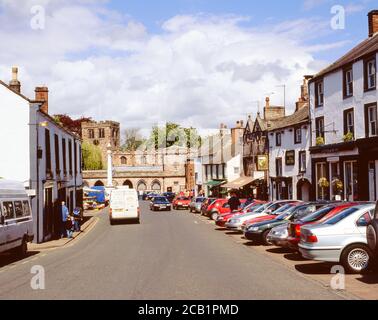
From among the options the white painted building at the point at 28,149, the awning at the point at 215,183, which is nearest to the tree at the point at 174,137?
the awning at the point at 215,183

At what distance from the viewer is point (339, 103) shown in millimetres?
34031

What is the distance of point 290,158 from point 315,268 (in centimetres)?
2916

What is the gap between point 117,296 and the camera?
1052cm

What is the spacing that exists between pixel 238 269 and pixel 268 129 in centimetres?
3609

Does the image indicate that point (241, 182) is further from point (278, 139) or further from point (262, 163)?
point (278, 139)

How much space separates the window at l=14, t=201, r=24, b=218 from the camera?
18.9 m

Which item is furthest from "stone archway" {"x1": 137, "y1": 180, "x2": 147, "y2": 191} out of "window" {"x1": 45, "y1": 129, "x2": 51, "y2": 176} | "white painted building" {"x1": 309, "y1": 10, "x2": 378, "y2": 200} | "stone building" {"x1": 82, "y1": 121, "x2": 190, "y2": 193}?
"window" {"x1": 45, "y1": 129, "x2": 51, "y2": 176}

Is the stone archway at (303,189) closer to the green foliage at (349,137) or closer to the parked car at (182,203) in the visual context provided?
the green foliage at (349,137)

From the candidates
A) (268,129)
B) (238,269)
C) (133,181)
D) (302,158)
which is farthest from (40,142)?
(133,181)

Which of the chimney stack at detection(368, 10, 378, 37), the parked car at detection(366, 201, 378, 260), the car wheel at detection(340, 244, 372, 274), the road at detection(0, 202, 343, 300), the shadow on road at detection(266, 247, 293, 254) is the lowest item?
the shadow on road at detection(266, 247, 293, 254)

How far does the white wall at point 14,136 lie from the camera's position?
83.9 ft

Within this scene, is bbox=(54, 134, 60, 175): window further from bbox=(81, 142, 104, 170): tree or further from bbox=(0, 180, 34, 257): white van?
bbox=(81, 142, 104, 170): tree

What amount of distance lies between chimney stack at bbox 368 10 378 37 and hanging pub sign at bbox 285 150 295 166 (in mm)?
11412
